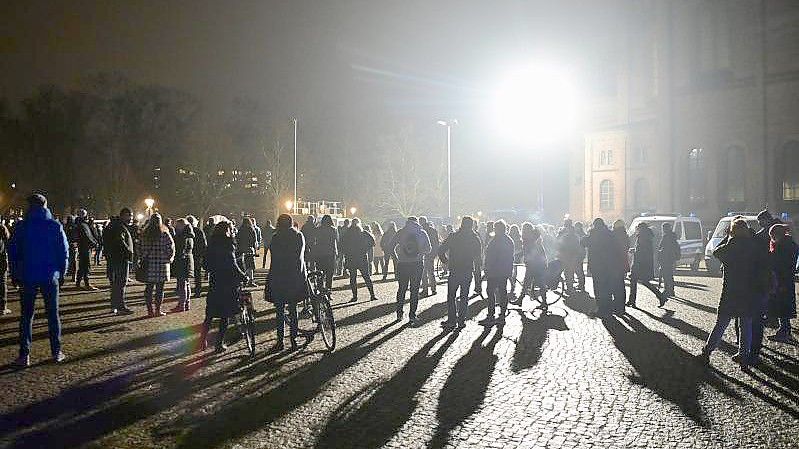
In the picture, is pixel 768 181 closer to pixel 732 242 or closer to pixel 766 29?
pixel 766 29

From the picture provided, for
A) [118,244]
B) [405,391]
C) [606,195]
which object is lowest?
[405,391]

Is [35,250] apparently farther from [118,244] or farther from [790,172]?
[790,172]

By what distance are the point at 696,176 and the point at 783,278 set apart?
4031 centimetres

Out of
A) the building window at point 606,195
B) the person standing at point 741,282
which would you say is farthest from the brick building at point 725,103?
the person standing at point 741,282

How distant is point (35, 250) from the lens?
30.7 feet

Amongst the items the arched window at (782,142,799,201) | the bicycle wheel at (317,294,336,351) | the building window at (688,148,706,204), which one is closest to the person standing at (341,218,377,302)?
the bicycle wheel at (317,294,336,351)

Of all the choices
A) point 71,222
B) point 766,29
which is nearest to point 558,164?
point 766,29

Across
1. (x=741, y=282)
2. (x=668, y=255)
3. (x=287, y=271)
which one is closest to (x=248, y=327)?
(x=287, y=271)

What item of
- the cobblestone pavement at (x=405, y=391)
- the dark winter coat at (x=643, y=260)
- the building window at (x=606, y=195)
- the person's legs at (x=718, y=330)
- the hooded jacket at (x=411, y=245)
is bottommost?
the cobblestone pavement at (x=405, y=391)

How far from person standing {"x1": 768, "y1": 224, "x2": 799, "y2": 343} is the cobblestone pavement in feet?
2.35

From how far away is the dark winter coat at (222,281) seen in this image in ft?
33.2

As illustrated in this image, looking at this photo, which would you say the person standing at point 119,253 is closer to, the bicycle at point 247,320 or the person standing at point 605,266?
the bicycle at point 247,320

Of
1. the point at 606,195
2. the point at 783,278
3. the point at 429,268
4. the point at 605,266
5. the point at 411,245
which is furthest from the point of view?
the point at 606,195

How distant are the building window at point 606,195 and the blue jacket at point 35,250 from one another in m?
64.1
